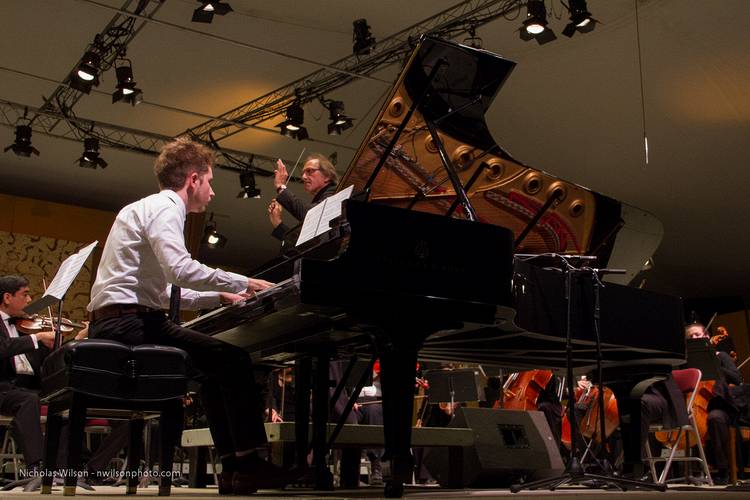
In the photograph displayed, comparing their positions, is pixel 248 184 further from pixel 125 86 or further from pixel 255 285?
pixel 255 285

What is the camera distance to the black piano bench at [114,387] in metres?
2.86

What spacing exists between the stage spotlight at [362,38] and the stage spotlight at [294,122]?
1.13 m

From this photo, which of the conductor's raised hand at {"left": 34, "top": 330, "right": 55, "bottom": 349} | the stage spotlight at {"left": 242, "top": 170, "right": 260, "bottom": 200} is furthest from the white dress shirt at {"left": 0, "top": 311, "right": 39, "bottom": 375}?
the stage spotlight at {"left": 242, "top": 170, "right": 260, "bottom": 200}

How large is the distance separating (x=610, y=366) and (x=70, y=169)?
8711 mm

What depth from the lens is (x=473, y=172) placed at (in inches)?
164

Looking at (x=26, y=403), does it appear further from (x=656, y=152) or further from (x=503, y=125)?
(x=656, y=152)

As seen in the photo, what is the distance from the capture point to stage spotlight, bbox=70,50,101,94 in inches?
298

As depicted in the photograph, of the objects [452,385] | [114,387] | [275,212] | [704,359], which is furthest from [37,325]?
[704,359]

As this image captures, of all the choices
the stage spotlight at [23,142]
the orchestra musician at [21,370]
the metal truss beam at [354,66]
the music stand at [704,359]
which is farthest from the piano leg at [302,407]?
the stage spotlight at [23,142]

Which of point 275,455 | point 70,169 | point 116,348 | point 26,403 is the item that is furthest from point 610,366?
point 70,169

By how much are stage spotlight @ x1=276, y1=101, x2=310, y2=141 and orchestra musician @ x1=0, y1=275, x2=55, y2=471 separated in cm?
382

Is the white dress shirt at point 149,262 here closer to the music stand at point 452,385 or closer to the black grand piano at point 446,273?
the black grand piano at point 446,273

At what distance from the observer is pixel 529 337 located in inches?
146

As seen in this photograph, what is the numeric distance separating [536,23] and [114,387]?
5.17m
